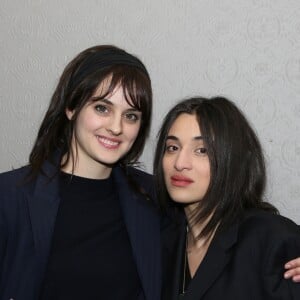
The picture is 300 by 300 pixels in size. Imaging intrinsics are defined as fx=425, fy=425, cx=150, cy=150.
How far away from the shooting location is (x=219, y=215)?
1495mm

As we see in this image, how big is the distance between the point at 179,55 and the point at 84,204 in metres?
0.73

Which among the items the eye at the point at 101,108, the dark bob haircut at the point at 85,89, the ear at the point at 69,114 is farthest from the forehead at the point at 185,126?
the ear at the point at 69,114

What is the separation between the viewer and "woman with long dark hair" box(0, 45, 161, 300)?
1366 mm

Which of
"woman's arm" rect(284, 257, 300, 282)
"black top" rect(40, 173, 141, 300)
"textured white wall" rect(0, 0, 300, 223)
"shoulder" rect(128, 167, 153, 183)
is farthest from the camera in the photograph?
"shoulder" rect(128, 167, 153, 183)

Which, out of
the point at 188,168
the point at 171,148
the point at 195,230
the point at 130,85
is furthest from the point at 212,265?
the point at 130,85

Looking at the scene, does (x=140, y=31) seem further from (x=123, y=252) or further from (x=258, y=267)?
(x=258, y=267)

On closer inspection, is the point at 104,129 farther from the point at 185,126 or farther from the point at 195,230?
the point at 195,230

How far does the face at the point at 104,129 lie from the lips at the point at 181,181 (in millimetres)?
211

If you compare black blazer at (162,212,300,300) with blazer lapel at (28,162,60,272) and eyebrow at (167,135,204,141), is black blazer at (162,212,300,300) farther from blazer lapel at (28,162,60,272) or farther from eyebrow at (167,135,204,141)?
blazer lapel at (28,162,60,272)

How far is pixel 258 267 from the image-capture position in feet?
4.42

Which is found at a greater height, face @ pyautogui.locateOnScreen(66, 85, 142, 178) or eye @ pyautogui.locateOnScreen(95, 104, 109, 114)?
eye @ pyautogui.locateOnScreen(95, 104, 109, 114)

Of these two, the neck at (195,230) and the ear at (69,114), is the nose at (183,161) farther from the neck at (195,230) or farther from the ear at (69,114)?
the ear at (69,114)

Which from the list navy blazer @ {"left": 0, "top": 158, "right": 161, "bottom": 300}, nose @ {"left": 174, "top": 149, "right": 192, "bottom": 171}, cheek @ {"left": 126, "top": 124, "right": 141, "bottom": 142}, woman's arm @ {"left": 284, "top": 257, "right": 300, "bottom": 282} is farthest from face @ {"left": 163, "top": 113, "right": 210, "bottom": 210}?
woman's arm @ {"left": 284, "top": 257, "right": 300, "bottom": 282}

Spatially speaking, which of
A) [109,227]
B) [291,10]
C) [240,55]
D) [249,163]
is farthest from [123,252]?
[291,10]
